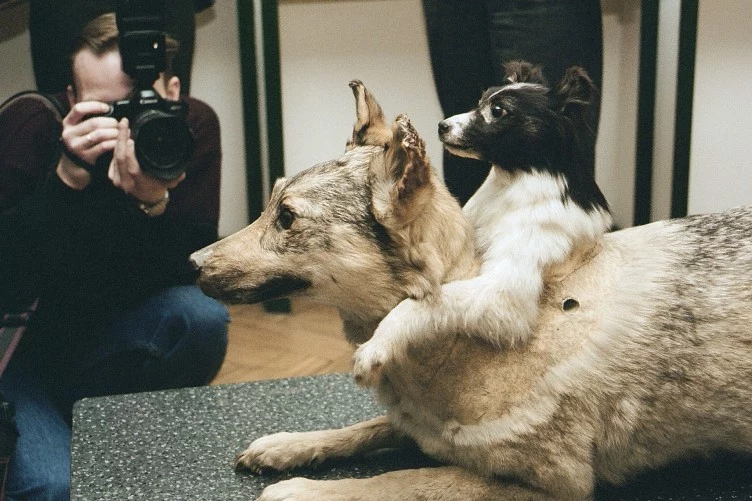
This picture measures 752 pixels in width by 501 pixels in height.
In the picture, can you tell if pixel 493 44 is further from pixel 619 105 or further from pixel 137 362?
pixel 619 105

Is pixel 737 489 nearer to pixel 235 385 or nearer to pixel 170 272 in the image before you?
pixel 235 385

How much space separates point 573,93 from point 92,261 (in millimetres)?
Answer: 1035

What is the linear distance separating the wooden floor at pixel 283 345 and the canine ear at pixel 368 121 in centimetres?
130

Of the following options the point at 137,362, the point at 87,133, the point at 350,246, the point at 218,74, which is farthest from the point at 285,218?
the point at 218,74

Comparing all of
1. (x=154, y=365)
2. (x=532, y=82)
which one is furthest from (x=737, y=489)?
(x=154, y=365)

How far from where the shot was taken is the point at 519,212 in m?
0.92

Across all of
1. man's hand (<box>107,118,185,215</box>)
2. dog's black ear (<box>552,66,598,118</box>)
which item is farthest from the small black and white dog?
man's hand (<box>107,118,185,215</box>)

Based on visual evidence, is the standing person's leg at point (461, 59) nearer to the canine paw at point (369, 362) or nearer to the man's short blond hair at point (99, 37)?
the man's short blond hair at point (99, 37)

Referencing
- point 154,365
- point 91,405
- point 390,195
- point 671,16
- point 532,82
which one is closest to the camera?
point 390,195

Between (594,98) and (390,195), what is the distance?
0.27 meters

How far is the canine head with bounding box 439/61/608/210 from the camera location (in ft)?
2.94

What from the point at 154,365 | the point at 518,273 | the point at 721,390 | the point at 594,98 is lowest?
the point at 154,365

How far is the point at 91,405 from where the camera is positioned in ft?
4.46

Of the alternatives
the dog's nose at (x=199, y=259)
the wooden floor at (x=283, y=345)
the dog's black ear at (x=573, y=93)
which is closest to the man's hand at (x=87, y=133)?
the dog's nose at (x=199, y=259)
